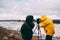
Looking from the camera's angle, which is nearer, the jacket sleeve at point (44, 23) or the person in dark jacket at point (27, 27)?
the person in dark jacket at point (27, 27)

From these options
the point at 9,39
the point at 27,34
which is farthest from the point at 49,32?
the point at 9,39

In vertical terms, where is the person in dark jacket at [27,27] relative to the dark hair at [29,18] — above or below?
below

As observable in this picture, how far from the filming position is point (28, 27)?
15531 mm

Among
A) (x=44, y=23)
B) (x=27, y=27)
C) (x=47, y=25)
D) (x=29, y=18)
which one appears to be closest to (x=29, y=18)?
(x=29, y=18)

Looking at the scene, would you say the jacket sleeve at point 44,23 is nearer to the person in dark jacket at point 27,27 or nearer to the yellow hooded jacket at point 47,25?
the yellow hooded jacket at point 47,25

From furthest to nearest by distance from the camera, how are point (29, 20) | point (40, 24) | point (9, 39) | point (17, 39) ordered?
point (17, 39) < point (9, 39) < point (40, 24) < point (29, 20)

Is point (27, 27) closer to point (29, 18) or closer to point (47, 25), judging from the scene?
point (29, 18)

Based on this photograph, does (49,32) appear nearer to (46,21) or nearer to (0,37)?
(46,21)

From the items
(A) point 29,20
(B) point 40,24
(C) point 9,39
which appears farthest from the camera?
(C) point 9,39

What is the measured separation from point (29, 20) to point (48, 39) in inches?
84.6

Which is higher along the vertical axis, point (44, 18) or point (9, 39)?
point (44, 18)

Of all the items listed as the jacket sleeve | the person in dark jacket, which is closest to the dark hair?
the person in dark jacket

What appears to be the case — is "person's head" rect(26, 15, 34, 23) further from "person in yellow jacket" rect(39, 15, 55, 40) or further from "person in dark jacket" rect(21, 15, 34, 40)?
"person in yellow jacket" rect(39, 15, 55, 40)

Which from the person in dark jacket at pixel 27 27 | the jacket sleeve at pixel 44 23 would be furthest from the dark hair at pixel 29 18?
the jacket sleeve at pixel 44 23
